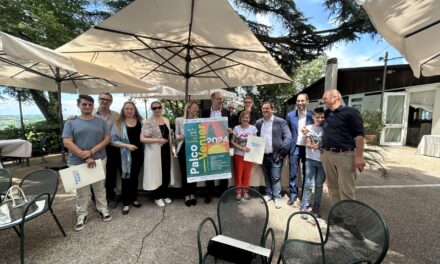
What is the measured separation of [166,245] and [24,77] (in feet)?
19.1

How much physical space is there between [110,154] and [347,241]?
344 cm

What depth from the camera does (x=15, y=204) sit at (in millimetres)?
2697

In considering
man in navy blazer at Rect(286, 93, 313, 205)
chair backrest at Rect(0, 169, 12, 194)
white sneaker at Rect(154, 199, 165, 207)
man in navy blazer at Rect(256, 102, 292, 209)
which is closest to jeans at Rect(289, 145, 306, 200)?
man in navy blazer at Rect(286, 93, 313, 205)

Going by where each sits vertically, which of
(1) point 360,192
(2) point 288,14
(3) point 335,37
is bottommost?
(1) point 360,192

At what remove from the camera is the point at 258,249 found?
200cm

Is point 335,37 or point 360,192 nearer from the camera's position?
point 360,192

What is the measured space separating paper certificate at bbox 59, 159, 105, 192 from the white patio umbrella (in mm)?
1416

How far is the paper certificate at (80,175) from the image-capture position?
289 centimetres

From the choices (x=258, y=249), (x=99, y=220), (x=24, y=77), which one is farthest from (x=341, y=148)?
(x=24, y=77)

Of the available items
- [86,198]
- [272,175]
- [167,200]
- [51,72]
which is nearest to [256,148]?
[272,175]

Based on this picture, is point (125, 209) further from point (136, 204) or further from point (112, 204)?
point (112, 204)

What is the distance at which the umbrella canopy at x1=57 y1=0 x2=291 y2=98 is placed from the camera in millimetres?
2938

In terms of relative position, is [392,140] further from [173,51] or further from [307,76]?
[307,76]

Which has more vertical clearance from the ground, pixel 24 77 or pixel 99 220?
pixel 24 77
